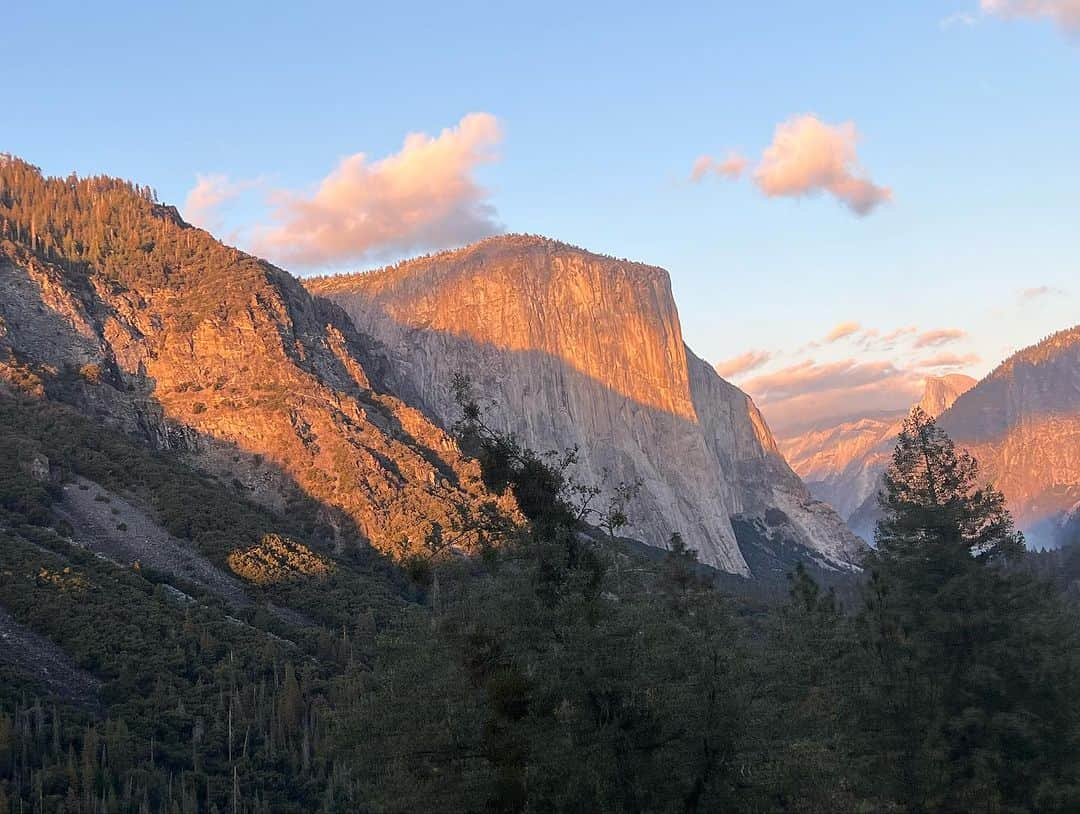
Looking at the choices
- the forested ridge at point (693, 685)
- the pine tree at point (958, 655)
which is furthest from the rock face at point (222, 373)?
the pine tree at point (958, 655)

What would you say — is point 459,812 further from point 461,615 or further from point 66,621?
point 66,621

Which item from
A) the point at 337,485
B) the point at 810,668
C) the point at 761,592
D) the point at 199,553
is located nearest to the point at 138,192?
the point at 337,485

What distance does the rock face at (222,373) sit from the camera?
12456 centimetres

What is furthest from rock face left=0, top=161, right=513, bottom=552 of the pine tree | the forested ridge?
the pine tree

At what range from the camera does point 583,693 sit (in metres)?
27.6

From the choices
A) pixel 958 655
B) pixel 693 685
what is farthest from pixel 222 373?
pixel 958 655

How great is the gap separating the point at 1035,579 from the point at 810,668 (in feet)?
42.8

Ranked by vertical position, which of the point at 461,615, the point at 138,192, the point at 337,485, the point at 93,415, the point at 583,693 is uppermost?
the point at 138,192

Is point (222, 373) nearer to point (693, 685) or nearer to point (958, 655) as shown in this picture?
point (693, 685)

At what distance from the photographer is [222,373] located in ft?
451

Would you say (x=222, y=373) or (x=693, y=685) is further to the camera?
(x=222, y=373)

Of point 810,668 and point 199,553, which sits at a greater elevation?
point 199,553

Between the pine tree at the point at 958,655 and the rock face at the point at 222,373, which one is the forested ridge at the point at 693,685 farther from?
the rock face at the point at 222,373

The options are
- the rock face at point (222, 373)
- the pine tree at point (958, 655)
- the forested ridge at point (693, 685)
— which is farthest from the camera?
the rock face at point (222, 373)
